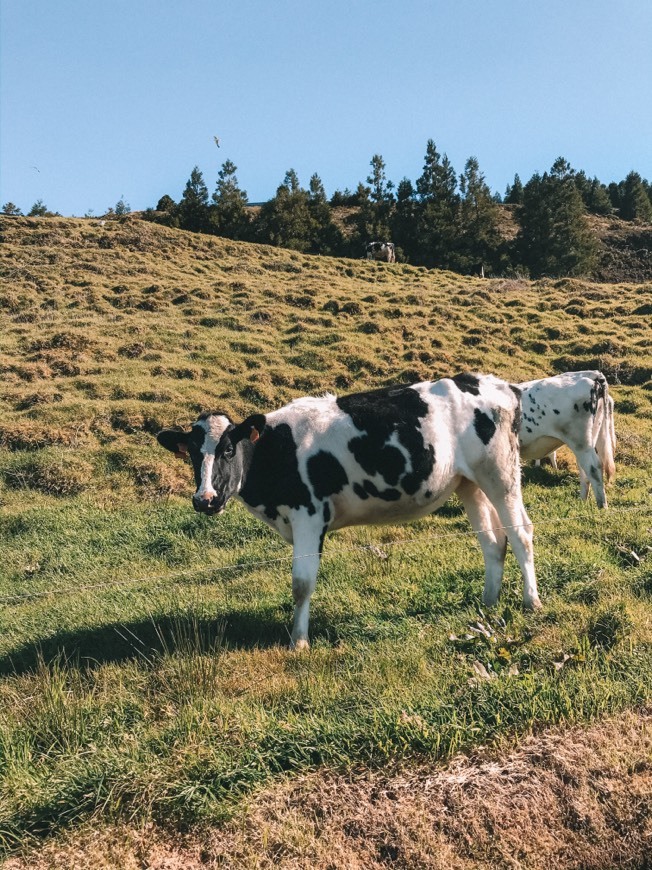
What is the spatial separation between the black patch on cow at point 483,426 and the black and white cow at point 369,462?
0.04 ft

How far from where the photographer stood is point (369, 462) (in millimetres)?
6758

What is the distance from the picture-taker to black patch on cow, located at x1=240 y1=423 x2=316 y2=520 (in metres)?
6.77

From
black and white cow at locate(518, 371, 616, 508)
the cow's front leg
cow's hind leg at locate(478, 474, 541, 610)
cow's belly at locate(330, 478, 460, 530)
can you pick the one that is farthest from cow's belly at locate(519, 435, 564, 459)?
the cow's front leg

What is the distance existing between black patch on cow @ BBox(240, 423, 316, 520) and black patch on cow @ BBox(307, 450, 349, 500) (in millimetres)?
111

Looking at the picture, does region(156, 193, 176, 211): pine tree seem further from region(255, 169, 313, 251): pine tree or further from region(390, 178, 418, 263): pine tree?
region(390, 178, 418, 263): pine tree

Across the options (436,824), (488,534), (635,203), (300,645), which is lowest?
(436,824)

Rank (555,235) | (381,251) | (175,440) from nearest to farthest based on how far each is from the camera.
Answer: (175,440) → (381,251) → (555,235)

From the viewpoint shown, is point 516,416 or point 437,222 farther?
point 437,222

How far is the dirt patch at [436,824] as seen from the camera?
348 cm

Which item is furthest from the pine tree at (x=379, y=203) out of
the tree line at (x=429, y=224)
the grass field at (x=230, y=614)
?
the grass field at (x=230, y=614)

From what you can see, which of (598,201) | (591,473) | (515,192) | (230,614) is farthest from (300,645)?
(515,192)

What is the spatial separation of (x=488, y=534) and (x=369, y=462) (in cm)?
145

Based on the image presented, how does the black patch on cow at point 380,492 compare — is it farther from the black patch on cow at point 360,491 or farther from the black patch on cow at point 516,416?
the black patch on cow at point 516,416

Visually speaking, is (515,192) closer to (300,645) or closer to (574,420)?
(574,420)
